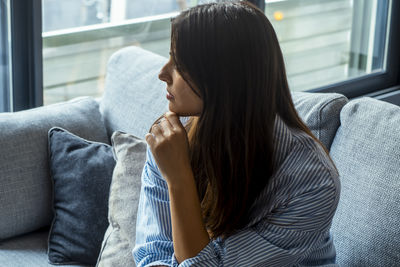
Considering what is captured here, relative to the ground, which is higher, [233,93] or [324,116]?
[233,93]

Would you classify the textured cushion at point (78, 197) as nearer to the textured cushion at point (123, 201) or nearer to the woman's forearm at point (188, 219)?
the textured cushion at point (123, 201)

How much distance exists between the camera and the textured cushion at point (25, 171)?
178 centimetres

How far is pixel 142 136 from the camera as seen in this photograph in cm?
188

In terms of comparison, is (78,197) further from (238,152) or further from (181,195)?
(238,152)

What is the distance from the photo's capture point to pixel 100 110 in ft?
6.99

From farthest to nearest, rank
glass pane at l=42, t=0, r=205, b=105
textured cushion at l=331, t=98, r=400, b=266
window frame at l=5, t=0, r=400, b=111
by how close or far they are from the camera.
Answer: glass pane at l=42, t=0, r=205, b=105 → window frame at l=5, t=0, r=400, b=111 → textured cushion at l=331, t=98, r=400, b=266

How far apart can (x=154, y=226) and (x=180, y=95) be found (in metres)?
0.33

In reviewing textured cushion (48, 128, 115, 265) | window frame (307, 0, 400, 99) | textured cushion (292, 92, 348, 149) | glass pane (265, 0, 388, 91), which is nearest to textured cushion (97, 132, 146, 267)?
textured cushion (48, 128, 115, 265)

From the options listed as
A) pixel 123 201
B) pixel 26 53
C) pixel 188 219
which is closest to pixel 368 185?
pixel 188 219

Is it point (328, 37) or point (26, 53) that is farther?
point (328, 37)

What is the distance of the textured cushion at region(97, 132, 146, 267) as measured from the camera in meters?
1.57

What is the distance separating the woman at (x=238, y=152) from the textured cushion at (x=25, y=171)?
2.20ft

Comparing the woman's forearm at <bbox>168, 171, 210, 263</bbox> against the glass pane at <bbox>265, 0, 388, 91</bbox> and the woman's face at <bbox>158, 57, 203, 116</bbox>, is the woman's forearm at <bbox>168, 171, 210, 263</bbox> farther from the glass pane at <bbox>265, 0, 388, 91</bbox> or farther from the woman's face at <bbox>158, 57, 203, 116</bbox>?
the glass pane at <bbox>265, 0, 388, 91</bbox>

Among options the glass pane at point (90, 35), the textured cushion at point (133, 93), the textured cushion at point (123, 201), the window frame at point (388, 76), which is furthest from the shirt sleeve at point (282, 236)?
the window frame at point (388, 76)
